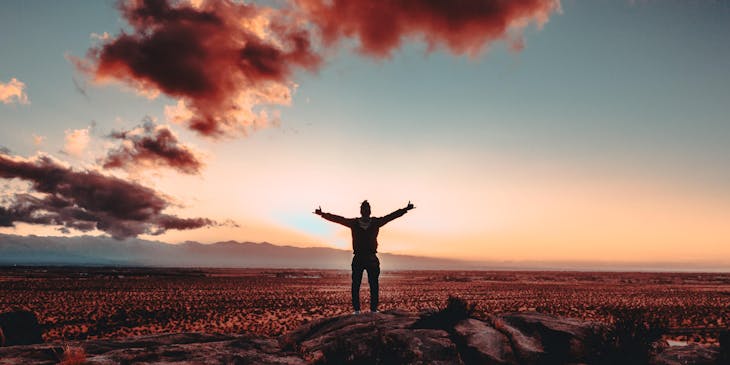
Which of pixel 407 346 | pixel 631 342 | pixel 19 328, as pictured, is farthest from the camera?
pixel 19 328

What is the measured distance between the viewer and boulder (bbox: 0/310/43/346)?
1086cm

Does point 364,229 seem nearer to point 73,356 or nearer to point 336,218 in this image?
point 336,218

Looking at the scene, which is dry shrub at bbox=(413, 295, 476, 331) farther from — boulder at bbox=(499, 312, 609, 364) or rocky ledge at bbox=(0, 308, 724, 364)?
boulder at bbox=(499, 312, 609, 364)

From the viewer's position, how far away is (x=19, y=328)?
11289 millimetres

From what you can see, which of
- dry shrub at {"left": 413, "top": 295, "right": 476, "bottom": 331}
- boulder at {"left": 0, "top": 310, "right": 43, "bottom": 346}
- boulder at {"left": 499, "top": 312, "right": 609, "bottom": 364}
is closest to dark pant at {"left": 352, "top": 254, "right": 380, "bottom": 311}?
dry shrub at {"left": 413, "top": 295, "right": 476, "bottom": 331}

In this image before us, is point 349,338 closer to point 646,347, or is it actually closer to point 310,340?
point 310,340

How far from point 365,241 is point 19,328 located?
9.57 m

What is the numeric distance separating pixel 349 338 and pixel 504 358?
3.17 metres

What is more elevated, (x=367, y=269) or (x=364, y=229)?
(x=364, y=229)

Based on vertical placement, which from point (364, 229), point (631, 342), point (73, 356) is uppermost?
point (364, 229)

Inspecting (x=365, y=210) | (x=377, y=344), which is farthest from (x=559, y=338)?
(x=365, y=210)

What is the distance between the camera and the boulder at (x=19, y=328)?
10.9 m

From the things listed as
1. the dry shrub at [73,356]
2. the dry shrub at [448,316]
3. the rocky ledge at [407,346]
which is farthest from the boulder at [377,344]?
the dry shrub at [73,356]

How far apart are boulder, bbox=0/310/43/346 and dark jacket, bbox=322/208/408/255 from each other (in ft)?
28.2
